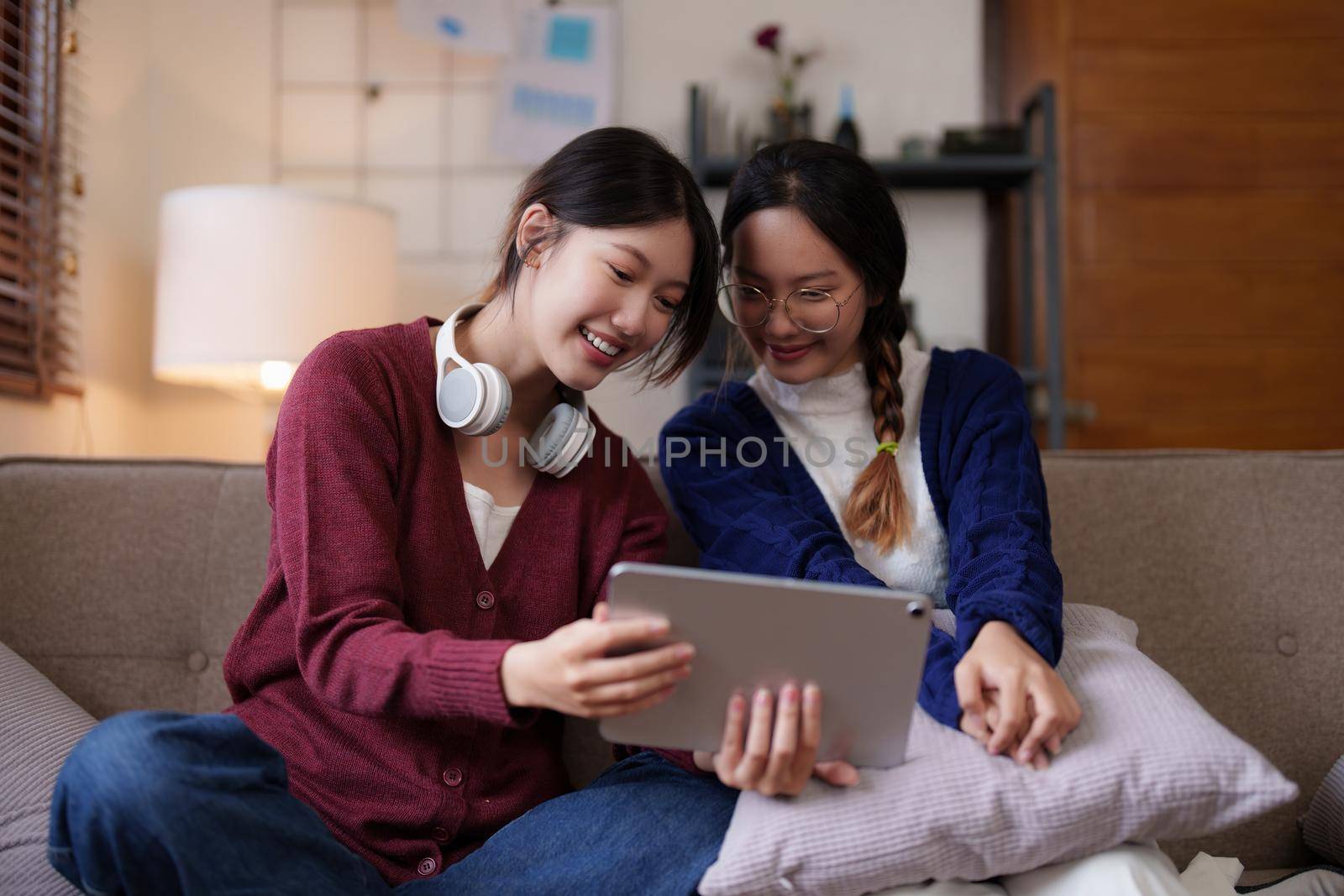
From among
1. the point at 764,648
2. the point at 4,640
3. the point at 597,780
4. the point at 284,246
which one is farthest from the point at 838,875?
the point at 284,246

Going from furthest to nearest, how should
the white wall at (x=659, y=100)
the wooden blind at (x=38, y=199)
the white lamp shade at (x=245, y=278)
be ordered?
1. the white wall at (x=659, y=100)
2. the white lamp shade at (x=245, y=278)
3. the wooden blind at (x=38, y=199)

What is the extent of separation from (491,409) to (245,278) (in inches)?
49.4

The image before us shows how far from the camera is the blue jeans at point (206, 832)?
2.37ft

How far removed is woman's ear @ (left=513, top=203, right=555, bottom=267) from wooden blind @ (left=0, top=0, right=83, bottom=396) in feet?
3.83

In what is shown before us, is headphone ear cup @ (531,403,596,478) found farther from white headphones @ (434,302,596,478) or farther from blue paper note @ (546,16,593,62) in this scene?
blue paper note @ (546,16,593,62)

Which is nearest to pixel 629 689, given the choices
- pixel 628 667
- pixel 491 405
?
pixel 628 667

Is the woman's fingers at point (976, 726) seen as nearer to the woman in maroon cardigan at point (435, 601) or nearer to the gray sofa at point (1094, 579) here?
the woman in maroon cardigan at point (435, 601)

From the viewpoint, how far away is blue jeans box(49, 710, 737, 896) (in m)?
0.72

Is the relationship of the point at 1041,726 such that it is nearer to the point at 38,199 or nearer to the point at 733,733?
the point at 733,733

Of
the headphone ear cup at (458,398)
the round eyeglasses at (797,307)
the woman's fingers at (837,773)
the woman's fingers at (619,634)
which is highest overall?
the round eyeglasses at (797,307)

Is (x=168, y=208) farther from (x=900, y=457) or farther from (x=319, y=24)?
(x=900, y=457)

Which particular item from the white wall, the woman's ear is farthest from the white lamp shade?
the woman's ear

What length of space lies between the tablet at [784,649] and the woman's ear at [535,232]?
464 mm

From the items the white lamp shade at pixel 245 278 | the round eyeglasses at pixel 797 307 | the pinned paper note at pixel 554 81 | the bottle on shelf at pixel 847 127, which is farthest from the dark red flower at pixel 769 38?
the round eyeglasses at pixel 797 307
